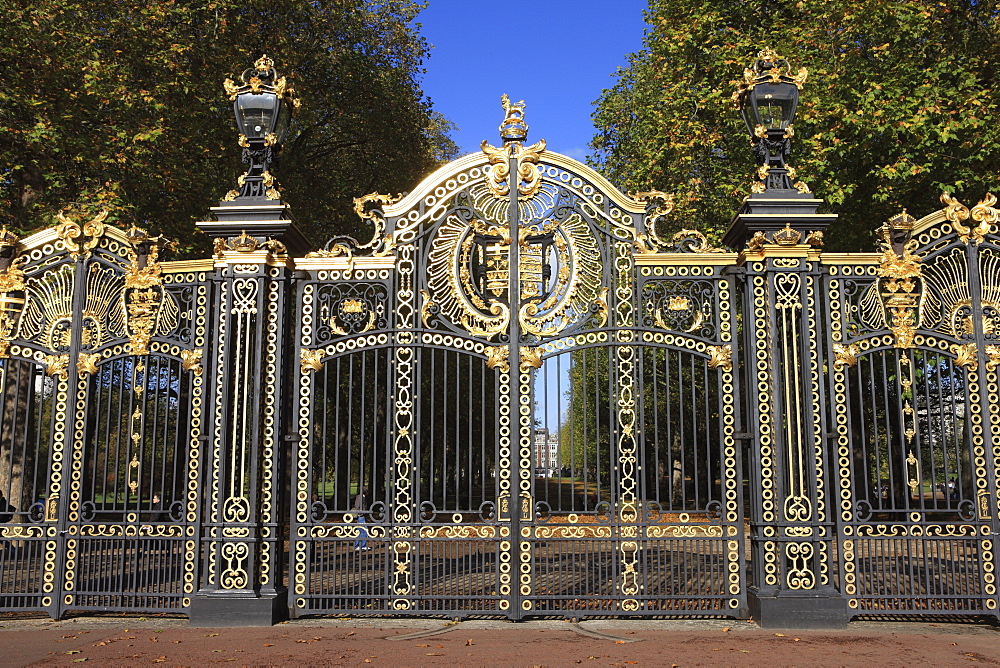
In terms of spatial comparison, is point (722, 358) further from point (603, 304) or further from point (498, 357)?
point (498, 357)

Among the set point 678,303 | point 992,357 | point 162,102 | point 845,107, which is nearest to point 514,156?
point 678,303

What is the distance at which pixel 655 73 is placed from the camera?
704 inches

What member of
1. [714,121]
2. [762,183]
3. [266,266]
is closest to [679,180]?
[714,121]

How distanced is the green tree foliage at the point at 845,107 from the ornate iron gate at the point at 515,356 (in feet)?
17.2

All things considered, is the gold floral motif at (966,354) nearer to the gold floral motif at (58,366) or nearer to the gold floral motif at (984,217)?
the gold floral motif at (984,217)

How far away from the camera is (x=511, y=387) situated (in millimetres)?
7844

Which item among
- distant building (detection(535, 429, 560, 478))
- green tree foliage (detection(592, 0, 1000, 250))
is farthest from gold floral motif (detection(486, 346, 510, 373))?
green tree foliage (detection(592, 0, 1000, 250))

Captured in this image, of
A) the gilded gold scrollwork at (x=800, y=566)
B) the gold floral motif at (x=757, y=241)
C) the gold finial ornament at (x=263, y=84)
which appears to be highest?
the gold finial ornament at (x=263, y=84)

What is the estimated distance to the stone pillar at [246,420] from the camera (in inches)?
294

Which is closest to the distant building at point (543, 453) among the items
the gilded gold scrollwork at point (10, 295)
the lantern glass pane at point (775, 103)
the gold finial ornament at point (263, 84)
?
the lantern glass pane at point (775, 103)

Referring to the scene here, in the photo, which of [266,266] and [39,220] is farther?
[39,220]

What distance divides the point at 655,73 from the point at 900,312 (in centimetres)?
1153

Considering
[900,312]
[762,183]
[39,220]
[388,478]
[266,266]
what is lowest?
[388,478]

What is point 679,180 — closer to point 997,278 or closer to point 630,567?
point 997,278
